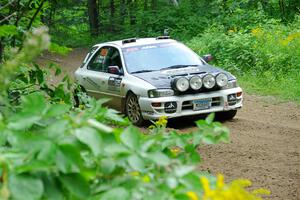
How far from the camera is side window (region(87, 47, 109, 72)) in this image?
12.5 m

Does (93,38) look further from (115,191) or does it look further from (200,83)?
(115,191)

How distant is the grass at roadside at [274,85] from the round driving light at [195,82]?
351 centimetres

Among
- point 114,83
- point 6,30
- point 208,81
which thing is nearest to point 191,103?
point 208,81

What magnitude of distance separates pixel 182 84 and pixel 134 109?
1.13m

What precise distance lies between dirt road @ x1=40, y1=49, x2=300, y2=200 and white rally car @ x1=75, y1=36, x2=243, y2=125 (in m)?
0.53

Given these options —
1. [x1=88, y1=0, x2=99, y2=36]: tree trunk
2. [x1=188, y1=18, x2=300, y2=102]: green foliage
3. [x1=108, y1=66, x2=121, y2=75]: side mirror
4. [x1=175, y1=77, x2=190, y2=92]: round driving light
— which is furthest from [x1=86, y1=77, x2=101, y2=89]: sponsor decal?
[x1=88, y1=0, x2=99, y2=36]: tree trunk

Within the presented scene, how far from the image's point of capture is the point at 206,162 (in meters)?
8.45

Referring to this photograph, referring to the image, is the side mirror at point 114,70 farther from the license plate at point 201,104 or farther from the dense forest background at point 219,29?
the license plate at point 201,104

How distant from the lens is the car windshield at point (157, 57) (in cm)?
1154

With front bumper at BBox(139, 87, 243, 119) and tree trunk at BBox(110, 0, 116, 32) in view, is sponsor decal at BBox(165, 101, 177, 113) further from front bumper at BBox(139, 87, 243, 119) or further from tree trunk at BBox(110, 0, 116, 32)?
tree trunk at BBox(110, 0, 116, 32)

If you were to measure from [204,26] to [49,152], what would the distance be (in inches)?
1013

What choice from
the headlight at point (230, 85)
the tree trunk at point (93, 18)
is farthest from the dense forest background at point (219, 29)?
the headlight at point (230, 85)

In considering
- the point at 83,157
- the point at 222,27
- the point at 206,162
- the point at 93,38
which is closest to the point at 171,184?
the point at 83,157

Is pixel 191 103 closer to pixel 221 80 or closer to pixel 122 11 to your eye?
pixel 221 80
